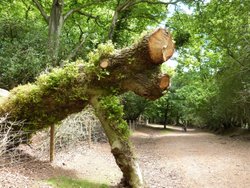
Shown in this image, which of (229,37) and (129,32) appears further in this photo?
(129,32)

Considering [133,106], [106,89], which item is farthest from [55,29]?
[133,106]

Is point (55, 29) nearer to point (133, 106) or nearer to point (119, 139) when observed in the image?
point (119, 139)

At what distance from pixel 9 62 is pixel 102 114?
6.37m

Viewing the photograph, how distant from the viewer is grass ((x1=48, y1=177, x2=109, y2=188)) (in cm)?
609

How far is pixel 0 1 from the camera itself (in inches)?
670

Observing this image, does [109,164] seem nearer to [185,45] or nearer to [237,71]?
[237,71]

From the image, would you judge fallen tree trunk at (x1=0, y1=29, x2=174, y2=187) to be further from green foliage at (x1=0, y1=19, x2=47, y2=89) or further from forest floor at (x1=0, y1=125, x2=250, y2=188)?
green foliage at (x1=0, y1=19, x2=47, y2=89)

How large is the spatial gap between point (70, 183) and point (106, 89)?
2.19 m

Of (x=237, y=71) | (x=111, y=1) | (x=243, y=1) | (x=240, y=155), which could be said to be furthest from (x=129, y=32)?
(x=240, y=155)

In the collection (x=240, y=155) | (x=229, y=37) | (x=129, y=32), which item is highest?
(x=129, y=32)

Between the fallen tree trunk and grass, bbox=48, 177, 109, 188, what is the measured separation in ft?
2.24

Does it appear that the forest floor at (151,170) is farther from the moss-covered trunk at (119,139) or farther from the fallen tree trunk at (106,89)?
the fallen tree trunk at (106,89)

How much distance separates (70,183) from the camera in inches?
251

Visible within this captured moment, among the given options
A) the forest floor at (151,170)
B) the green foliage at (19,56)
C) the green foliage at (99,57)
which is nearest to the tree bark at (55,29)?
the green foliage at (19,56)
